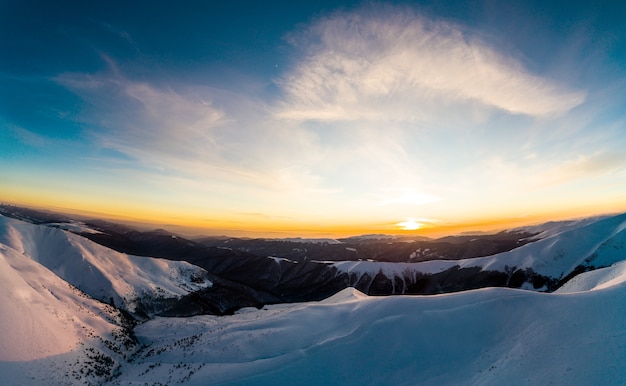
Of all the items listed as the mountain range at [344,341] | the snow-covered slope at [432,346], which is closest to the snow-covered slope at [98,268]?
the mountain range at [344,341]

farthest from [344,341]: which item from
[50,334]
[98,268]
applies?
[98,268]

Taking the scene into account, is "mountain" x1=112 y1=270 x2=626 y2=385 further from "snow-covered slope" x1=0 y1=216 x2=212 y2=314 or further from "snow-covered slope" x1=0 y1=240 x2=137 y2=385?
"snow-covered slope" x1=0 y1=216 x2=212 y2=314

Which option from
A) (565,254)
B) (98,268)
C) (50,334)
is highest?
(565,254)

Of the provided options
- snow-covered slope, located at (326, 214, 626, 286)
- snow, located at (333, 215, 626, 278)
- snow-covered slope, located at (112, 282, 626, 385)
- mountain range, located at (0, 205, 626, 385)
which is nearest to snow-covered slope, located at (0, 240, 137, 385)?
mountain range, located at (0, 205, 626, 385)

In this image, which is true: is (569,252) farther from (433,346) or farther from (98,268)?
(98,268)

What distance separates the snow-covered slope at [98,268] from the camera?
77.3 m

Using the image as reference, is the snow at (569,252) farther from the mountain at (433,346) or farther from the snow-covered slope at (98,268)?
the snow-covered slope at (98,268)

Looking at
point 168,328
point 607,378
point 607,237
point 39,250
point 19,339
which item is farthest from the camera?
point 607,237

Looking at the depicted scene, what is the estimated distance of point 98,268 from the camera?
8250cm

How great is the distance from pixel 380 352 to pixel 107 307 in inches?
2086

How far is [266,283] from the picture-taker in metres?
167

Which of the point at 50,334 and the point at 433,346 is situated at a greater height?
the point at 433,346

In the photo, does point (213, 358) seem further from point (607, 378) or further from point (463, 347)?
point (607, 378)

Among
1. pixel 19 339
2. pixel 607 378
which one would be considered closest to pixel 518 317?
pixel 607 378
